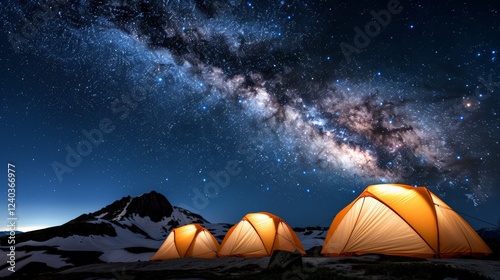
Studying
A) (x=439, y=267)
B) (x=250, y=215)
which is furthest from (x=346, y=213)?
(x=250, y=215)

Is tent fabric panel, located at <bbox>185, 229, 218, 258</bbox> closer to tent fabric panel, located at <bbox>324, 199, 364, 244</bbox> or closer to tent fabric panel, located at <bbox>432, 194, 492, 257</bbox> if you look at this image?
tent fabric panel, located at <bbox>324, 199, 364, 244</bbox>

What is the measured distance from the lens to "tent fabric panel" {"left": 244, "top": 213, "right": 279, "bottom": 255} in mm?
20125

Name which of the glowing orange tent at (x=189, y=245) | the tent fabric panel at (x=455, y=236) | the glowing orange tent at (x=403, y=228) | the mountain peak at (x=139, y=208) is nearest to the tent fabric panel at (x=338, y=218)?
the glowing orange tent at (x=403, y=228)

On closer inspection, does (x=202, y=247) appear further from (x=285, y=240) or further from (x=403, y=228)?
(x=403, y=228)

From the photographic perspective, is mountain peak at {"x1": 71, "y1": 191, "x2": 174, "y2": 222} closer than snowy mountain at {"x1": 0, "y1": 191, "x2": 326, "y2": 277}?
No

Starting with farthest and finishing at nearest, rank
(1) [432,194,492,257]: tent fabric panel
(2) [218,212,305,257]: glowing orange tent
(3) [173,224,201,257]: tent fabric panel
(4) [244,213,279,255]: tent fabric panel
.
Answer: (3) [173,224,201,257]: tent fabric panel → (4) [244,213,279,255]: tent fabric panel → (2) [218,212,305,257]: glowing orange tent → (1) [432,194,492,257]: tent fabric panel

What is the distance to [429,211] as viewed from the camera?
11656mm

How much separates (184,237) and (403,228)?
19399 millimetres

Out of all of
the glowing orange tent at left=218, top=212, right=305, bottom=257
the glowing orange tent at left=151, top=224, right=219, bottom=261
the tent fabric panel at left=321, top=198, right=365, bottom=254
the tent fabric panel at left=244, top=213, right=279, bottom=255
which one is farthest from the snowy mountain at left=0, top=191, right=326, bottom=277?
the tent fabric panel at left=321, top=198, right=365, bottom=254

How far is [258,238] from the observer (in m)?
20.2

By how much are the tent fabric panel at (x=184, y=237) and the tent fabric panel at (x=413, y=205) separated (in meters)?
17.4

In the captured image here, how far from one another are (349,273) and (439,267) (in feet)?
8.63

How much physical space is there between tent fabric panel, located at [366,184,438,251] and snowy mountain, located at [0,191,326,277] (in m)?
37.7

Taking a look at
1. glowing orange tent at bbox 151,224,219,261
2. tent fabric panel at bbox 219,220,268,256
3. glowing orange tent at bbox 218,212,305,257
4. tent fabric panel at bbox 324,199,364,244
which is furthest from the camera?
glowing orange tent at bbox 151,224,219,261
